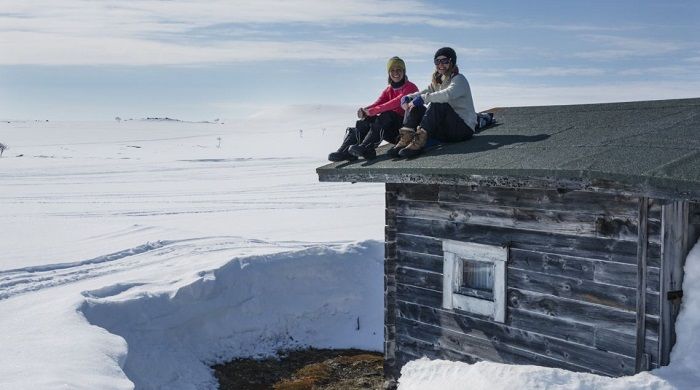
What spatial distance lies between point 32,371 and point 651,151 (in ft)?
22.5

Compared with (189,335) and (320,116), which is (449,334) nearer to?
(189,335)

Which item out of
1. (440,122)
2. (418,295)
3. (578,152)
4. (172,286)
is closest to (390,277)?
(418,295)

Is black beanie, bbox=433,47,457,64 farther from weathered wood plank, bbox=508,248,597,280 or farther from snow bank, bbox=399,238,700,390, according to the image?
snow bank, bbox=399,238,700,390

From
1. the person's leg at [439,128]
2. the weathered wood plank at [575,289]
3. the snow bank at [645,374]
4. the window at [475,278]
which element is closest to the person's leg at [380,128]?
the person's leg at [439,128]

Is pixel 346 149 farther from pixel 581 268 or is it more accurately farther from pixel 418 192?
pixel 581 268

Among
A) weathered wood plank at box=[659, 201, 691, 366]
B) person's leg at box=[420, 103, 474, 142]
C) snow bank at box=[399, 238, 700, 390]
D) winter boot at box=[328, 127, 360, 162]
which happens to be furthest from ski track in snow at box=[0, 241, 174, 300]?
weathered wood plank at box=[659, 201, 691, 366]

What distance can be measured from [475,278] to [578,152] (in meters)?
1.78

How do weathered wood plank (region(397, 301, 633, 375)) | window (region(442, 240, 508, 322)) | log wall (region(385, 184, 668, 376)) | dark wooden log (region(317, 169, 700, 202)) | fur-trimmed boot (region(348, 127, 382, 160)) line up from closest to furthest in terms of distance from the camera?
dark wooden log (region(317, 169, 700, 202))
log wall (region(385, 184, 668, 376))
weathered wood plank (region(397, 301, 633, 375))
window (region(442, 240, 508, 322))
fur-trimmed boot (region(348, 127, 382, 160))

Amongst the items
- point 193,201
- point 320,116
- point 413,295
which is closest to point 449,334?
point 413,295

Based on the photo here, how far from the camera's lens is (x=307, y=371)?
441 inches

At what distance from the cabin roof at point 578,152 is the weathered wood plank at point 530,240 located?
71cm

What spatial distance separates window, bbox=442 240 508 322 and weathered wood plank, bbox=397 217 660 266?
0.10m

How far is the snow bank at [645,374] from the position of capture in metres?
5.68

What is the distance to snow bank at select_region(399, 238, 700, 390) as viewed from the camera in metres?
5.68
